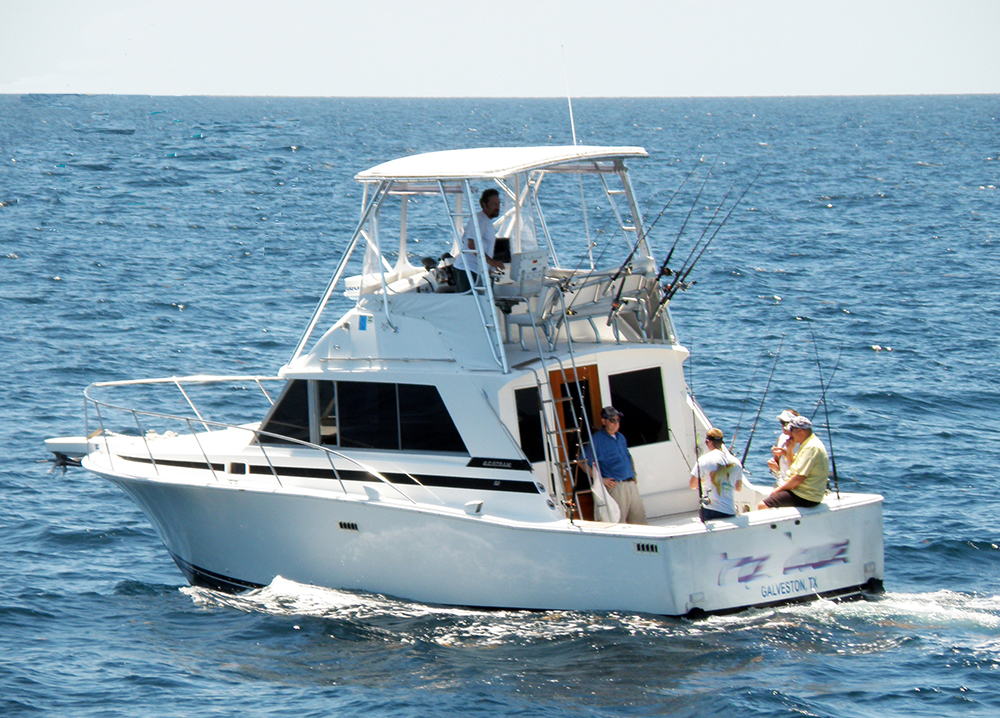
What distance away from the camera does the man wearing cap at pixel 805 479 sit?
10352 mm

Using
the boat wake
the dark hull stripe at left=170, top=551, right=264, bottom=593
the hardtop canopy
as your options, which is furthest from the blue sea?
the hardtop canopy

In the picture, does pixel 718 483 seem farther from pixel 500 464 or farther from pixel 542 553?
pixel 500 464

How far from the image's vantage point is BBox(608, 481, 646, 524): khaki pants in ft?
35.8

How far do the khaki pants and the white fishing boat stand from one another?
194mm

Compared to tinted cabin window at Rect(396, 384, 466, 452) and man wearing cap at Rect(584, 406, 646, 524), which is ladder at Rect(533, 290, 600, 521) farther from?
tinted cabin window at Rect(396, 384, 466, 452)

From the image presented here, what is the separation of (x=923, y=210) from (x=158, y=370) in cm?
3348

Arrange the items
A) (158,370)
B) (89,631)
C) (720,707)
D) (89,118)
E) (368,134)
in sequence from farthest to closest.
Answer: (89,118) < (368,134) < (158,370) < (89,631) < (720,707)

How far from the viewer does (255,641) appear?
10.8m

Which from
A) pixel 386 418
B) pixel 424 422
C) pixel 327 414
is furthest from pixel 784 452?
pixel 327 414

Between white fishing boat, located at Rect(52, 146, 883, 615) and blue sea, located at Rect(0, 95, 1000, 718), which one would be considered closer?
blue sea, located at Rect(0, 95, 1000, 718)

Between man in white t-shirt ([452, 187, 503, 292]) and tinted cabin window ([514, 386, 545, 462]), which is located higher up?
man in white t-shirt ([452, 187, 503, 292])

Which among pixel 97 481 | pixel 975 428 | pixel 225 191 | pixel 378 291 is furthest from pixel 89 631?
pixel 225 191

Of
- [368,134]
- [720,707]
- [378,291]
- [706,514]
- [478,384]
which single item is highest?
[368,134]

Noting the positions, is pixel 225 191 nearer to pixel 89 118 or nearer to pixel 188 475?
pixel 188 475
